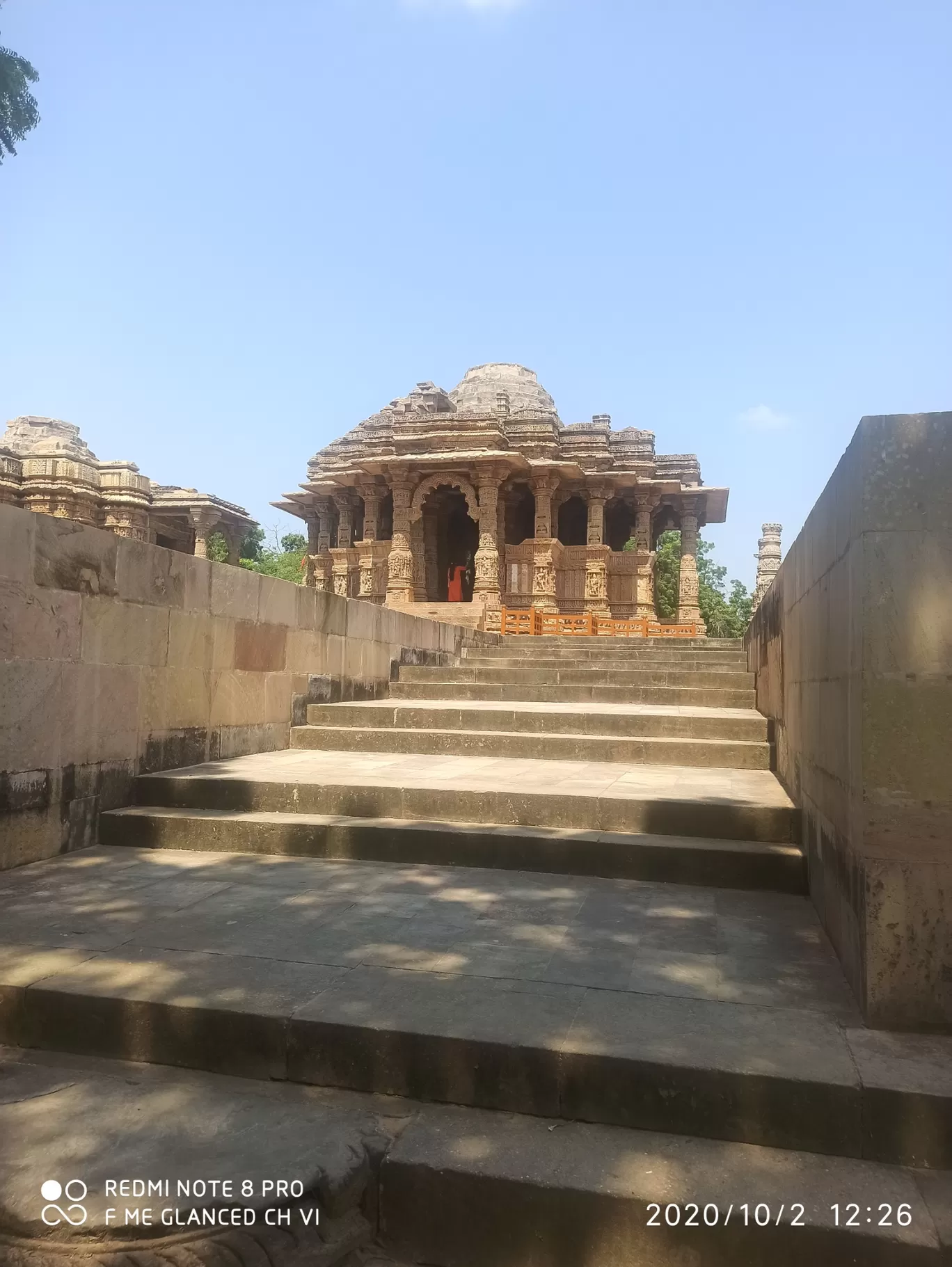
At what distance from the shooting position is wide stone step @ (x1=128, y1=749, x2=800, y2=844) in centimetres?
386

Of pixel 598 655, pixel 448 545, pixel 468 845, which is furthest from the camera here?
pixel 448 545

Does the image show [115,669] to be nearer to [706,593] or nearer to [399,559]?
[399,559]

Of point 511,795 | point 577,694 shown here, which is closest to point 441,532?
point 577,694

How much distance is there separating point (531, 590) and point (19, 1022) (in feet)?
76.1

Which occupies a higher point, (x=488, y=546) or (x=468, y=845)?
(x=488, y=546)

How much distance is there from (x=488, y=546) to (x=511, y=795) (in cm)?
1952

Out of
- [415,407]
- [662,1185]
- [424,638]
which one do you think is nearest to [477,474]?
[415,407]

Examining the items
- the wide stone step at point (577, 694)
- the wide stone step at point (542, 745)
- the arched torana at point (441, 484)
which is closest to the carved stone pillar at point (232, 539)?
the arched torana at point (441, 484)

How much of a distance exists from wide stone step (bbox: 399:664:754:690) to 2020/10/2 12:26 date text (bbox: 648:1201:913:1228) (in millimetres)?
6603

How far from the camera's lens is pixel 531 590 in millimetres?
25266

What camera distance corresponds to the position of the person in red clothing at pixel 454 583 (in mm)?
28750

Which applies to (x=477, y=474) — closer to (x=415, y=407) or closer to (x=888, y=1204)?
(x=415, y=407)

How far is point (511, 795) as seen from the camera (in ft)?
13.7

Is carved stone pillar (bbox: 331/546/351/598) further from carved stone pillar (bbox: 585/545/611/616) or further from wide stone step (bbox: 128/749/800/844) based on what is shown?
wide stone step (bbox: 128/749/800/844)
